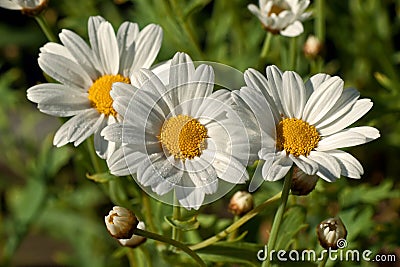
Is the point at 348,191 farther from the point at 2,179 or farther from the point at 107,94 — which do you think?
the point at 2,179

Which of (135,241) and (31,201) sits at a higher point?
(135,241)

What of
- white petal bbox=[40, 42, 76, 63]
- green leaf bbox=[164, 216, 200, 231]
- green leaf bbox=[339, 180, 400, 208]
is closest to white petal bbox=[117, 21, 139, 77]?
white petal bbox=[40, 42, 76, 63]

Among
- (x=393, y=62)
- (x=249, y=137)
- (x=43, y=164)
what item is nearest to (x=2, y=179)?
(x=43, y=164)

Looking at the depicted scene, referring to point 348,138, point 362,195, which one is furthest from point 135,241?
point 362,195

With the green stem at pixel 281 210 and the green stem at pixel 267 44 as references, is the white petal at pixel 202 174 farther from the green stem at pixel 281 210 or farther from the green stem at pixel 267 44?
the green stem at pixel 267 44

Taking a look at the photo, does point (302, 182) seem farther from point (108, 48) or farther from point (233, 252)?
point (108, 48)

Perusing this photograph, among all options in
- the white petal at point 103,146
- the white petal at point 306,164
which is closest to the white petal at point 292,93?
the white petal at point 306,164
